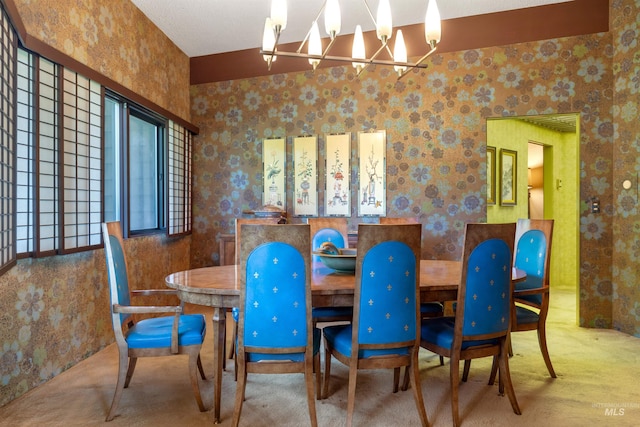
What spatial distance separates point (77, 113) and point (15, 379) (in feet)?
5.69

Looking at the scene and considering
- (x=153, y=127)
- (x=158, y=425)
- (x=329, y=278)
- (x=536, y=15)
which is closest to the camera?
(x=158, y=425)

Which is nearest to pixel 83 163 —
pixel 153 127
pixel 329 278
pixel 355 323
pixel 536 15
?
pixel 153 127

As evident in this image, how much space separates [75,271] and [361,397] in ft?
6.89

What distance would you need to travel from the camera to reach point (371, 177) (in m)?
4.36

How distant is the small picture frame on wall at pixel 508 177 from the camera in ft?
18.0

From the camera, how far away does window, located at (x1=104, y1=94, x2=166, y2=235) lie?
3539 millimetres

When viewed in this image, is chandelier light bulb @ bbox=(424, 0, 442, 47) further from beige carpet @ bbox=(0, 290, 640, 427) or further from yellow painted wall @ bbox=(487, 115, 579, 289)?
yellow painted wall @ bbox=(487, 115, 579, 289)

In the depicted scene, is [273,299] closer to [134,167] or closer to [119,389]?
[119,389]

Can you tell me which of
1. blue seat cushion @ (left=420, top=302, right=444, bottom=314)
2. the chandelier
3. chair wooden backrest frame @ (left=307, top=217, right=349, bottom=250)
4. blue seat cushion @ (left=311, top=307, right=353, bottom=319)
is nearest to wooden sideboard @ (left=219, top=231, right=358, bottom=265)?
chair wooden backrest frame @ (left=307, top=217, right=349, bottom=250)

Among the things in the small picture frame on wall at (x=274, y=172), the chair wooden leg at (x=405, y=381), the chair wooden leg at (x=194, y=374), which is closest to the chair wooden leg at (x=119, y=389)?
the chair wooden leg at (x=194, y=374)

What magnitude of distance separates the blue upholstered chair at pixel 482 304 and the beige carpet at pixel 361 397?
25 cm

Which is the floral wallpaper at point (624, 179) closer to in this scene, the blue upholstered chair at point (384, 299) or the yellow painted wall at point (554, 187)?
the yellow painted wall at point (554, 187)

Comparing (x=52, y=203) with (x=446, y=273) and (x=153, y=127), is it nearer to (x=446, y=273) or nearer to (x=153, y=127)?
(x=153, y=127)

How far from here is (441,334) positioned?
213cm
